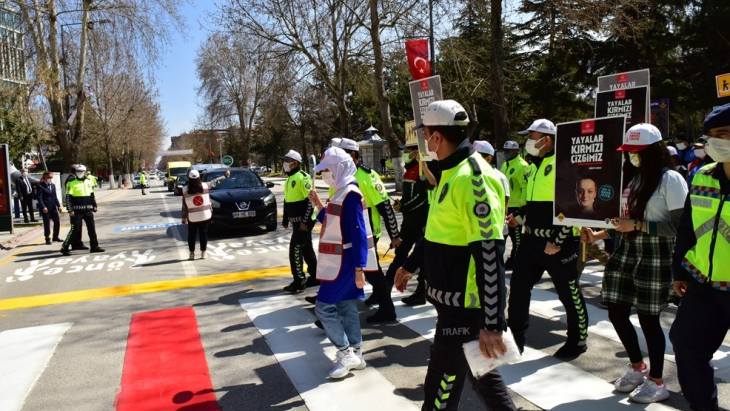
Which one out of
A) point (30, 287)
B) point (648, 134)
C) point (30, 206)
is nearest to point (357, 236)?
point (648, 134)

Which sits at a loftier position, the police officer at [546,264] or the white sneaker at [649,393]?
the police officer at [546,264]

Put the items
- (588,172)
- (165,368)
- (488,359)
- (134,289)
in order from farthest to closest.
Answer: (134,289), (165,368), (588,172), (488,359)

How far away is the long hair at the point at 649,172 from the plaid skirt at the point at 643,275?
0.20m

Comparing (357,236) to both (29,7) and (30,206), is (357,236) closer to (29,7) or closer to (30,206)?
(30,206)

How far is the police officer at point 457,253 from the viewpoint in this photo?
2.58 metres

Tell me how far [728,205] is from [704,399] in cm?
102

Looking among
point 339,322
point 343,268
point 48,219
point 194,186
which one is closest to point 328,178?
point 343,268

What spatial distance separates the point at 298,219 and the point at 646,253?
180 inches

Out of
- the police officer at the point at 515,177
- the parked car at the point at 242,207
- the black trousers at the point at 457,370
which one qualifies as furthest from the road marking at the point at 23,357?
the parked car at the point at 242,207

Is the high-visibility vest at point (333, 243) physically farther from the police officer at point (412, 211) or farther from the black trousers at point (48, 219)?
the black trousers at point (48, 219)

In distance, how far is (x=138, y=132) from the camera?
6531cm

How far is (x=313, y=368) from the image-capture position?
4574mm

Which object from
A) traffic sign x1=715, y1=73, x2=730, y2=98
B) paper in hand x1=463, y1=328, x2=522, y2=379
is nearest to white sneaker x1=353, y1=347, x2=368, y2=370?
paper in hand x1=463, y1=328, x2=522, y2=379

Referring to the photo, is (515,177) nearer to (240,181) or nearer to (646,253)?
(646,253)
